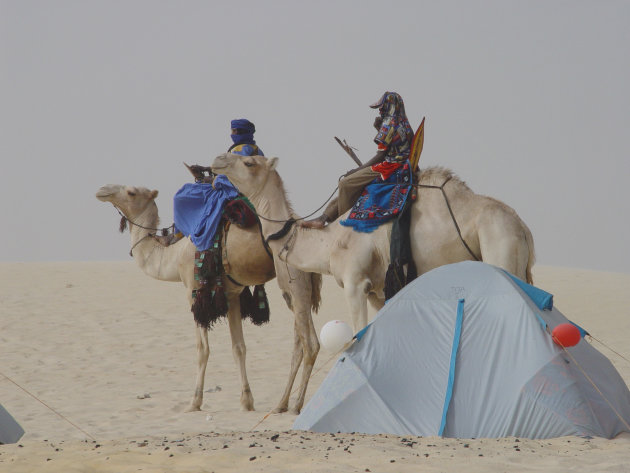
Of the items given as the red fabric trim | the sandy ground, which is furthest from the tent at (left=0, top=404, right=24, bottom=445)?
the red fabric trim

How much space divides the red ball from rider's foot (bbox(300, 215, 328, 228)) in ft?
11.0

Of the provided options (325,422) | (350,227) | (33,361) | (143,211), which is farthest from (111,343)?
(325,422)

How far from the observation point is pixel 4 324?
20.5 m

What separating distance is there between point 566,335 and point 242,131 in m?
4.99

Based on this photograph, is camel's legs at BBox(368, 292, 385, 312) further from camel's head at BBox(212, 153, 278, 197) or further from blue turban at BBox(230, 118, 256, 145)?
blue turban at BBox(230, 118, 256, 145)

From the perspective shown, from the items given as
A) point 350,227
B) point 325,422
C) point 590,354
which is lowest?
point 325,422

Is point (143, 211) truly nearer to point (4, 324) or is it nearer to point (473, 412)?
point (473, 412)

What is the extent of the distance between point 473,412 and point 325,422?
3.65 ft

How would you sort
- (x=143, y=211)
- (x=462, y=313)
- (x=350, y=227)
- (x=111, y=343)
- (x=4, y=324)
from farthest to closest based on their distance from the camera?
(x=4, y=324) → (x=111, y=343) → (x=143, y=211) → (x=350, y=227) → (x=462, y=313)

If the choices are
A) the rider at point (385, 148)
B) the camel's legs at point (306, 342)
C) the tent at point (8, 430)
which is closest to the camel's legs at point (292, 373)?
the camel's legs at point (306, 342)

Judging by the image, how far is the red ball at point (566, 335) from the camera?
6.86m

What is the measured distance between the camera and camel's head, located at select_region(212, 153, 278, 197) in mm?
9812

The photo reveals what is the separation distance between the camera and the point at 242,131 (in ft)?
34.7

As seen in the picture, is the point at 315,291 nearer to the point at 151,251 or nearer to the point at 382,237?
the point at 382,237
